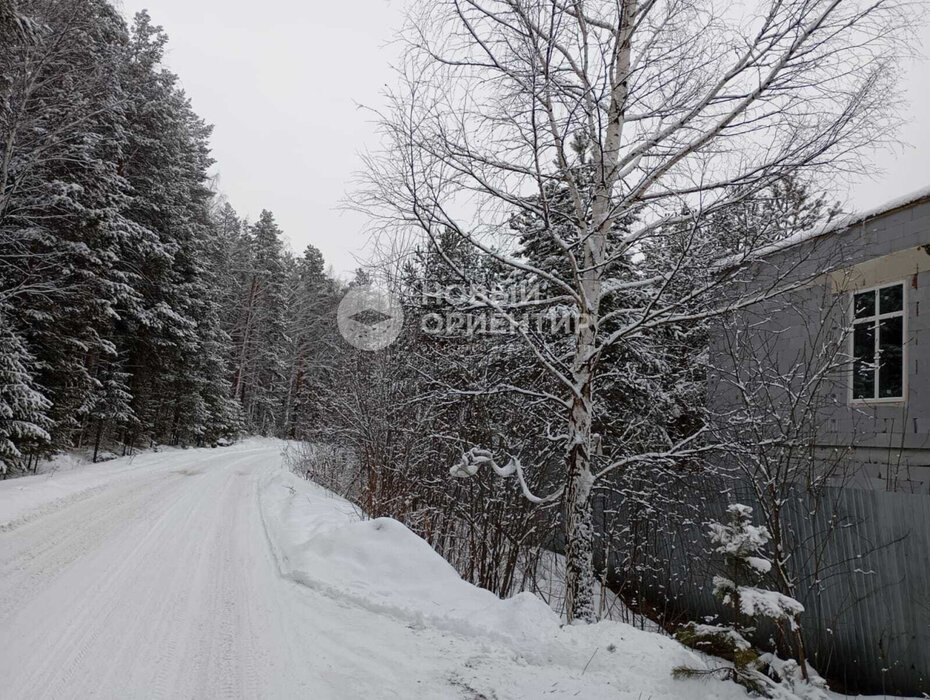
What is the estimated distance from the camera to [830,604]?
525 centimetres

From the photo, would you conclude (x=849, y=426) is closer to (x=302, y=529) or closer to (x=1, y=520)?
(x=302, y=529)

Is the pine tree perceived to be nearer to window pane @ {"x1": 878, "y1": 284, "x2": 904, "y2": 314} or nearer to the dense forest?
the dense forest

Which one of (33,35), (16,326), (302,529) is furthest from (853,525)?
(16,326)

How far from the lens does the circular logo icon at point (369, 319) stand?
9.90 metres

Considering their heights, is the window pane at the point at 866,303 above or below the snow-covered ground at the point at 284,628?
above

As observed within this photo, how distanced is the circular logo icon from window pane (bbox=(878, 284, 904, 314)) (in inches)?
334

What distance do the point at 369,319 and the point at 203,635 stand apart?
9.05 meters

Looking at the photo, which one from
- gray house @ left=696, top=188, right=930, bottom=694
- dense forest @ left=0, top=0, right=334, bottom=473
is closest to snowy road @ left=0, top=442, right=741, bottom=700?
gray house @ left=696, top=188, right=930, bottom=694

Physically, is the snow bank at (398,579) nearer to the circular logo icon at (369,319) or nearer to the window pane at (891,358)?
the circular logo icon at (369,319)

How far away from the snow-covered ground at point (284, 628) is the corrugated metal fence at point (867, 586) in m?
2.77

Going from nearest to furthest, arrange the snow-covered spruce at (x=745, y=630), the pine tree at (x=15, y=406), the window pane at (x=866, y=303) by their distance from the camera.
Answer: the snow-covered spruce at (x=745, y=630), the window pane at (x=866, y=303), the pine tree at (x=15, y=406)

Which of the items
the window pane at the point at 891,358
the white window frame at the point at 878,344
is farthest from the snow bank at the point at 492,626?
the window pane at the point at 891,358

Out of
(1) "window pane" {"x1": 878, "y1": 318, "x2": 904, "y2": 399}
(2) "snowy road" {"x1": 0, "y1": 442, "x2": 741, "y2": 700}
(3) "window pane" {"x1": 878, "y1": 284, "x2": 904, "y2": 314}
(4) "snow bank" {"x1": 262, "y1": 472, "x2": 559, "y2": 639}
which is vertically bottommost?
(2) "snowy road" {"x1": 0, "y1": 442, "x2": 741, "y2": 700}

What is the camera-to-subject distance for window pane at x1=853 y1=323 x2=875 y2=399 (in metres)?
8.40
